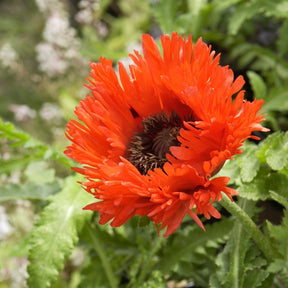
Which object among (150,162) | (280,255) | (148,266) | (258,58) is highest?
(258,58)

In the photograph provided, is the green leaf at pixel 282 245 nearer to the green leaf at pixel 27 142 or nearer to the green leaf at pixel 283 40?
the green leaf at pixel 27 142

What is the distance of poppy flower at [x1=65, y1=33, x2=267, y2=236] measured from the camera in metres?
0.95

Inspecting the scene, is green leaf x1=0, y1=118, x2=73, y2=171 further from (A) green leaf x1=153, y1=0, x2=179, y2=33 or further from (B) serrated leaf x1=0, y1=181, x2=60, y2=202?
(A) green leaf x1=153, y1=0, x2=179, y2=33

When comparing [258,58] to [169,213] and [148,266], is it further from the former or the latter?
[169,213]

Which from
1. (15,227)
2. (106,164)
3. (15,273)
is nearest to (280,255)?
(106,164)

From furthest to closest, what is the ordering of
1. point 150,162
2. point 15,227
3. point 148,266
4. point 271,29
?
point 15,227
point 271,29
point 148,266
point 150,162

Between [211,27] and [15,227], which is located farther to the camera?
[15,227]

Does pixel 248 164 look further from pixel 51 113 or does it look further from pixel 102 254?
pixel 51 113

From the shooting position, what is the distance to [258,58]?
2.27 metres

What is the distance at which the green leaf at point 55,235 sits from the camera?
1.39 metres

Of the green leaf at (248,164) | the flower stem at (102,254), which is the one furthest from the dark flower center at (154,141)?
the flower stem at (102,254)

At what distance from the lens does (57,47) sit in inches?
123

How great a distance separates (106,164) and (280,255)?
2.18ft

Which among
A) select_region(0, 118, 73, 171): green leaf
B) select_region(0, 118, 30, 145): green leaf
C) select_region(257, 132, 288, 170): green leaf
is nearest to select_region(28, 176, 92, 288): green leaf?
select_region(0, 118, 73, 171): green leaf
